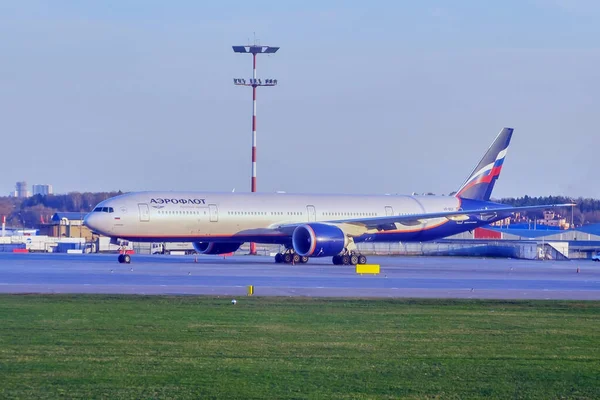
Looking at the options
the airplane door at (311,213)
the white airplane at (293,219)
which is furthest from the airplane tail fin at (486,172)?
the airplane door at (311,213)

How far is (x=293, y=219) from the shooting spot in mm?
47156

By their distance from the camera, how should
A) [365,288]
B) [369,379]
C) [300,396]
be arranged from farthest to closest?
[365,288], [369,379], [300,396]

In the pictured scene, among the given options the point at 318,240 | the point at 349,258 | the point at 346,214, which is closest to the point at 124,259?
the point at 318,240

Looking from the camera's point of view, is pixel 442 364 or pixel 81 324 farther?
pixel 81 324

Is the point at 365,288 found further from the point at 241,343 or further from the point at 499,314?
the point at 241,343

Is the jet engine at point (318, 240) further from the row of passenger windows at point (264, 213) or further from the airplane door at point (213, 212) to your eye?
the airplane door at point (213, 212)

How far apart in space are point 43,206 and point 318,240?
11482 cm

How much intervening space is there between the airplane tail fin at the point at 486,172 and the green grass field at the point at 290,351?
33355 mm

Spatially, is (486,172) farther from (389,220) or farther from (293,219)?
(293,219)

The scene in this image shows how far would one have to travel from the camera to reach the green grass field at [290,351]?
10.7 m

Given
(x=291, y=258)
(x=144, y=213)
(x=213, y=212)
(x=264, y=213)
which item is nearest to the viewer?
(x=144, y=213)

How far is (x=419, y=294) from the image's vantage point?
83.5ft

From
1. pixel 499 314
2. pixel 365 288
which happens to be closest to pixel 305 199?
pixel 365 288

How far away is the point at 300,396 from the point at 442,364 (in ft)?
9.79
